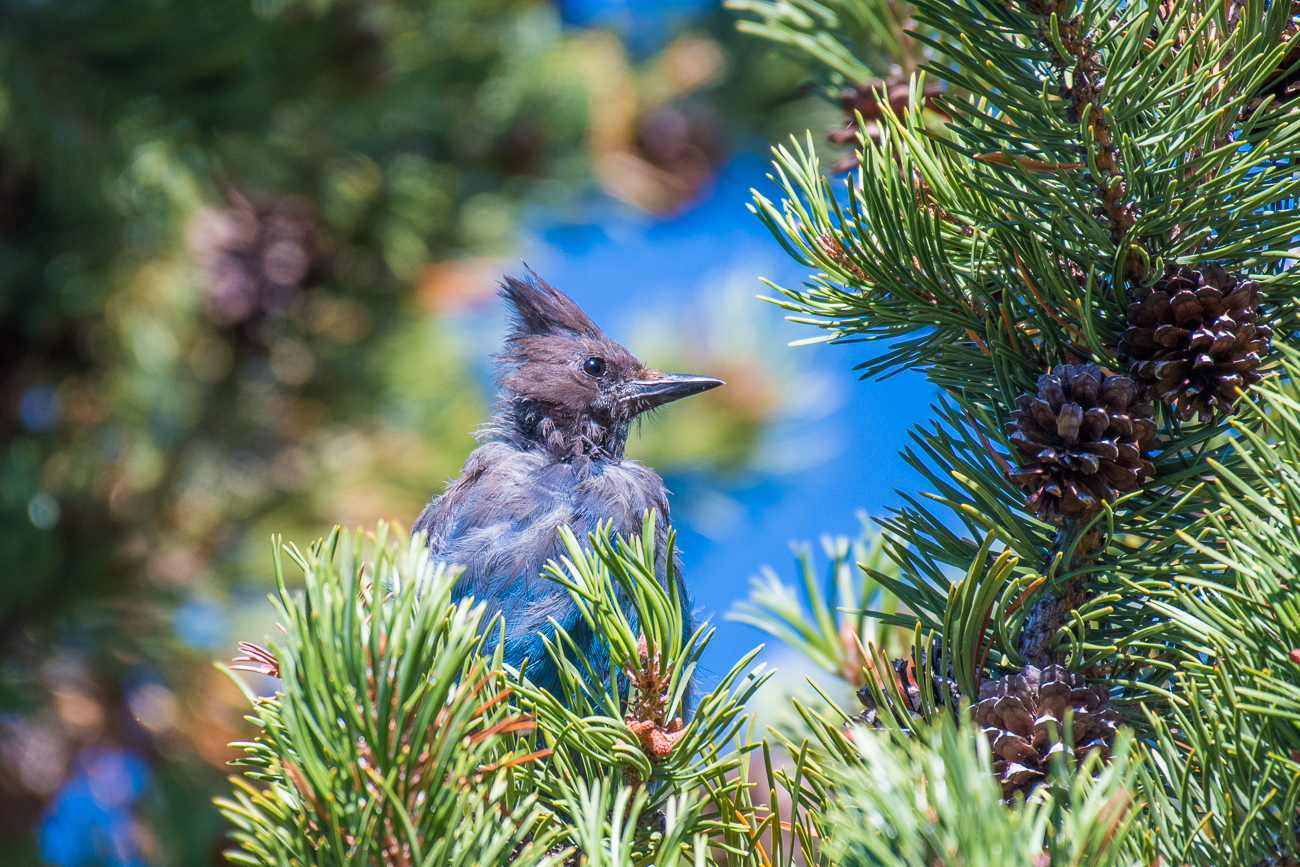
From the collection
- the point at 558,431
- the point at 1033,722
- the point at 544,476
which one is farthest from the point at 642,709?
the point at 558,431

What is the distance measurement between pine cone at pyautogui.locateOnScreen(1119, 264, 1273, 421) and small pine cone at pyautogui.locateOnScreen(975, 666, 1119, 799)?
0.30m

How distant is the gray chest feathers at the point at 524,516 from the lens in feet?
6.02

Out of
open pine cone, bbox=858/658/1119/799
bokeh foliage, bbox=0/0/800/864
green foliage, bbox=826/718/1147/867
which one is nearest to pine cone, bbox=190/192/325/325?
bokeh foliage, bbox=0/0/800/864

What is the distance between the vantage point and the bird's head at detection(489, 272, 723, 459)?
8.34ft

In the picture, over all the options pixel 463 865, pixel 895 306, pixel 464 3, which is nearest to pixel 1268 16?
A: pixel 895 306

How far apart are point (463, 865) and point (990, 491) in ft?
2.04

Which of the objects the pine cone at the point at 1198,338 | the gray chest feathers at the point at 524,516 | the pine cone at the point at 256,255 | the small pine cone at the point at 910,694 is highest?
the pine cone at the point at 256,255

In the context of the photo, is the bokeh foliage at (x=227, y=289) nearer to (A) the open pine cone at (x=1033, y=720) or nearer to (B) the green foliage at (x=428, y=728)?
(B) the green foliage at (x=428, y=728)

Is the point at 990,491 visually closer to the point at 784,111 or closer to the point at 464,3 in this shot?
the point at 464,3

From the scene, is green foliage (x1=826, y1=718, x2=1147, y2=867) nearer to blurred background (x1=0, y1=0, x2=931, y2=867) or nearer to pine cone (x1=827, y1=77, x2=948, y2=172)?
pine cone (x1=827, y1=77, x2=948, y2=172)

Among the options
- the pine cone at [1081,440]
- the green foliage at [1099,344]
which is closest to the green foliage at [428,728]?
the green foliage at [1099,344]

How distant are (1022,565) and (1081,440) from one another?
0.16 meters

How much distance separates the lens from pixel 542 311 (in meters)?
2.75

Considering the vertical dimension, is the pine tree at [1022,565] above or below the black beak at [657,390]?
below
